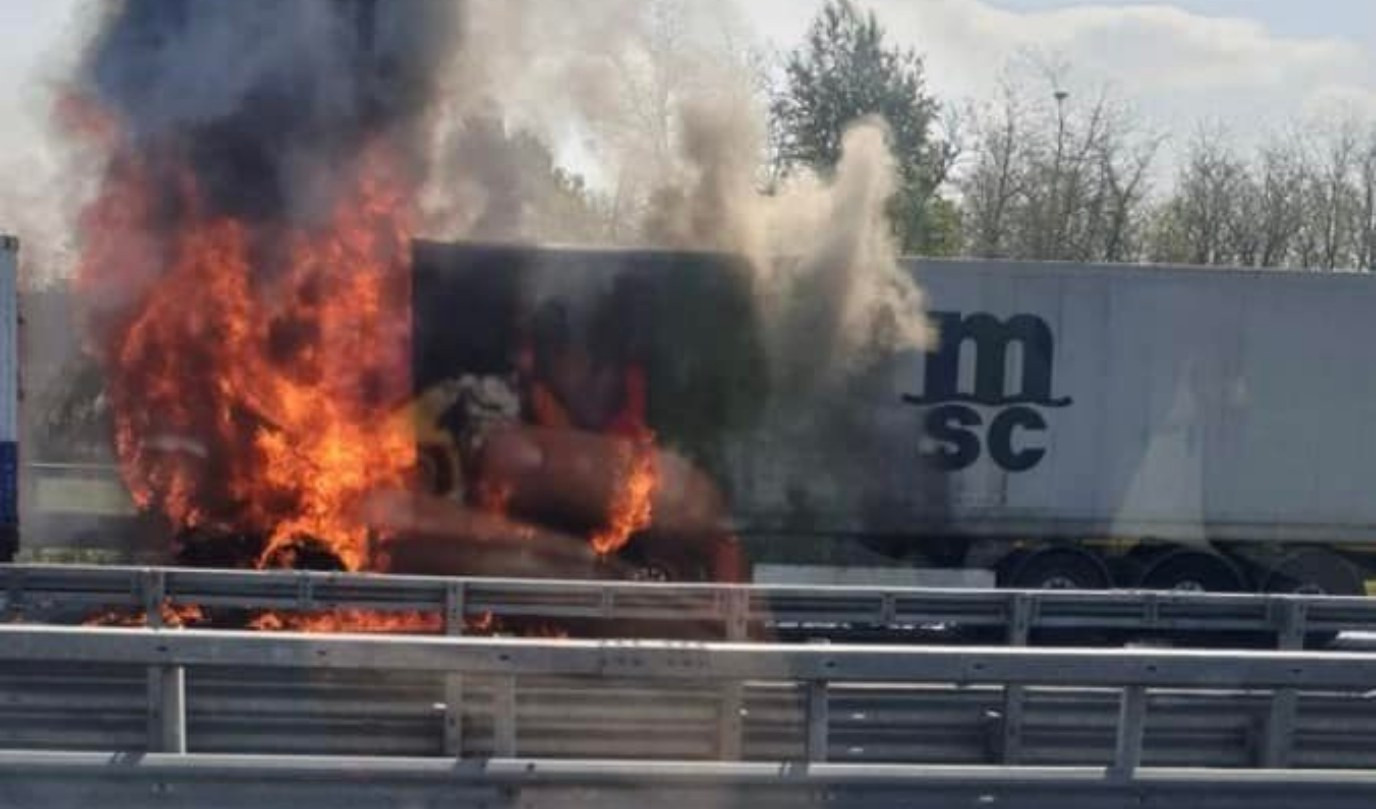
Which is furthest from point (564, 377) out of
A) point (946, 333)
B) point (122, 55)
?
point (122, 55)

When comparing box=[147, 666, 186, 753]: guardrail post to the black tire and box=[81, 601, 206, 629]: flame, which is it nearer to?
box=[81, 601, 206, 629]: flame

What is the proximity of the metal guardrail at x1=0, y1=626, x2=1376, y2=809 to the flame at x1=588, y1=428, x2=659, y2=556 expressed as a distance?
6.87 metres

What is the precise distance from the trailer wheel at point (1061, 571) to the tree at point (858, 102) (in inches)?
836

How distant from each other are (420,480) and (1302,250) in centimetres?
4207

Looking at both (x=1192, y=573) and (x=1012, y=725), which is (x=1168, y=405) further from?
(x=1012, y=725)

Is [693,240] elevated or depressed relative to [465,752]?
elevated

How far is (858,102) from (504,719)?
3498 centimetres

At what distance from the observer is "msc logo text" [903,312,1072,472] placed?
45.2 ft

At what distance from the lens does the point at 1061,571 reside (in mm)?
14219

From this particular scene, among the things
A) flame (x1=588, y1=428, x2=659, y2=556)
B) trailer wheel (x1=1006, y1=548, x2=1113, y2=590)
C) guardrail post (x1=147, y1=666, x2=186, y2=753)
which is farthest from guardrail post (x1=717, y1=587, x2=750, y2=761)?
trailer wheel (x1=1006, y1=548, x2=1113, y2=590)

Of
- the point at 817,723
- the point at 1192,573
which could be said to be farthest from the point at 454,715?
the point at 1192,573

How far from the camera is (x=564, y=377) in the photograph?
41.4 ft

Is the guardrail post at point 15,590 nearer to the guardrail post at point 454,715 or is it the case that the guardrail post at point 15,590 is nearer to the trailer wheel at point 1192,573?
the guardrail post at point 454,715

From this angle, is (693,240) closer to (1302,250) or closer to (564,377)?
(564,377)
